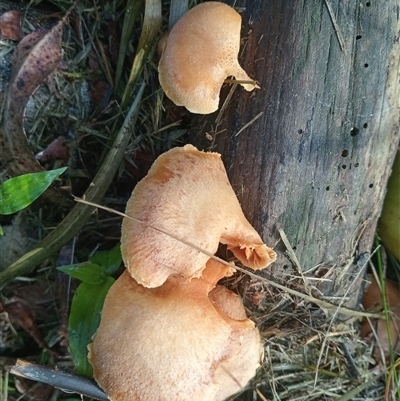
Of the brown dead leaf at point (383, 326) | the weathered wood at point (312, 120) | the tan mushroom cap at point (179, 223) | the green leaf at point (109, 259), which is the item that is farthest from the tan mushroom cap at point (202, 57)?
the brown dead leaf at point (383, 326)

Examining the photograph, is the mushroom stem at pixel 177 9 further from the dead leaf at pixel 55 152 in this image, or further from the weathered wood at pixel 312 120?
the dead leaf at pixel 55 152

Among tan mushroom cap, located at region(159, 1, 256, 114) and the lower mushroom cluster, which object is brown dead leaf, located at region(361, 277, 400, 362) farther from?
tan mushroom cap, located at region(159, 1, 256, 114)

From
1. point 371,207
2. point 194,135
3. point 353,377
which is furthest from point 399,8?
point 353,377

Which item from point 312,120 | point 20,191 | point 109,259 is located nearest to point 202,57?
point 312,120

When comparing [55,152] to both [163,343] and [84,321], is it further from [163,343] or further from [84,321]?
[163,343]

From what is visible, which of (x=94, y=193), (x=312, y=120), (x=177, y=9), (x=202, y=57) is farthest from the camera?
(x=94, y=193)
